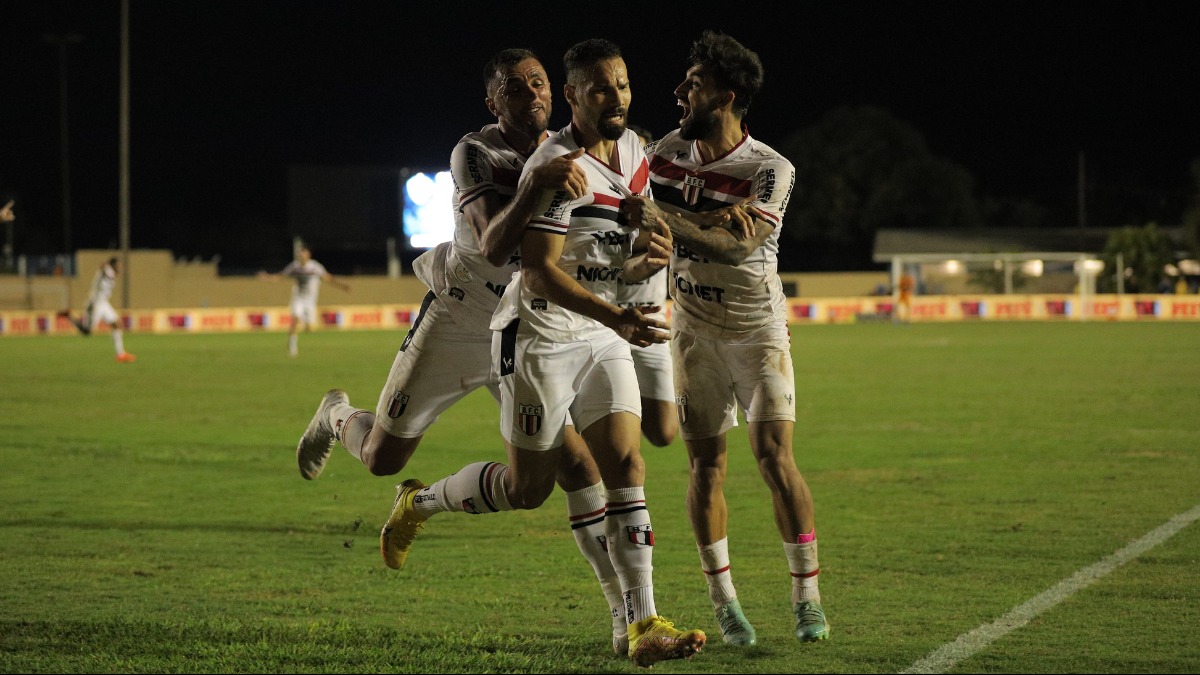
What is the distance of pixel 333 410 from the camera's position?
7.87m

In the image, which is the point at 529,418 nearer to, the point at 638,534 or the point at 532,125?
the point at 638,534

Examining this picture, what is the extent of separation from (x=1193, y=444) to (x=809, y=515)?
8.31m

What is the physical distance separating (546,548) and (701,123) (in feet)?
10.8

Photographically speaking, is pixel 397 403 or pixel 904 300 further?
pixel 904 300

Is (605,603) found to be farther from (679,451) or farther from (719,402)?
(679,451)

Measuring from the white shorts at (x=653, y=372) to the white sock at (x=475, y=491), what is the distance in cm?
72

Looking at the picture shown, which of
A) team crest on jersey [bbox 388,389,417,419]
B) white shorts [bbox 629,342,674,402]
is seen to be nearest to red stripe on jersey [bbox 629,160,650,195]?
white shorts [bbox 629,342,674,402]

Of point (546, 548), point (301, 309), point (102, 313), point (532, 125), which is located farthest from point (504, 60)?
point (301, 309)

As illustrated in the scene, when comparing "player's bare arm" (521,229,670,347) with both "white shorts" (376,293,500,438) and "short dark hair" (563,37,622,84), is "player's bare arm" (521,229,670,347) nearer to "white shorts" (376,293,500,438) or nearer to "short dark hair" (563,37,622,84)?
"short dark hair" (563,37,622,84)

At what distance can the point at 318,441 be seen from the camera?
7988 mm

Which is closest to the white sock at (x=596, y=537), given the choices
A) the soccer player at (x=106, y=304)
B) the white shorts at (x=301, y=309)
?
the soccer player at (x=106, y=304)

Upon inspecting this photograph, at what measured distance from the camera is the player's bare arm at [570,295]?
533 centimetres

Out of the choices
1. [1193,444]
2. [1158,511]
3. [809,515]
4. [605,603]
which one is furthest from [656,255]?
[1193,444]

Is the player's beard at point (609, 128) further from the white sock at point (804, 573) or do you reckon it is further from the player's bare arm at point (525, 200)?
the white sock at point (804, 573)
